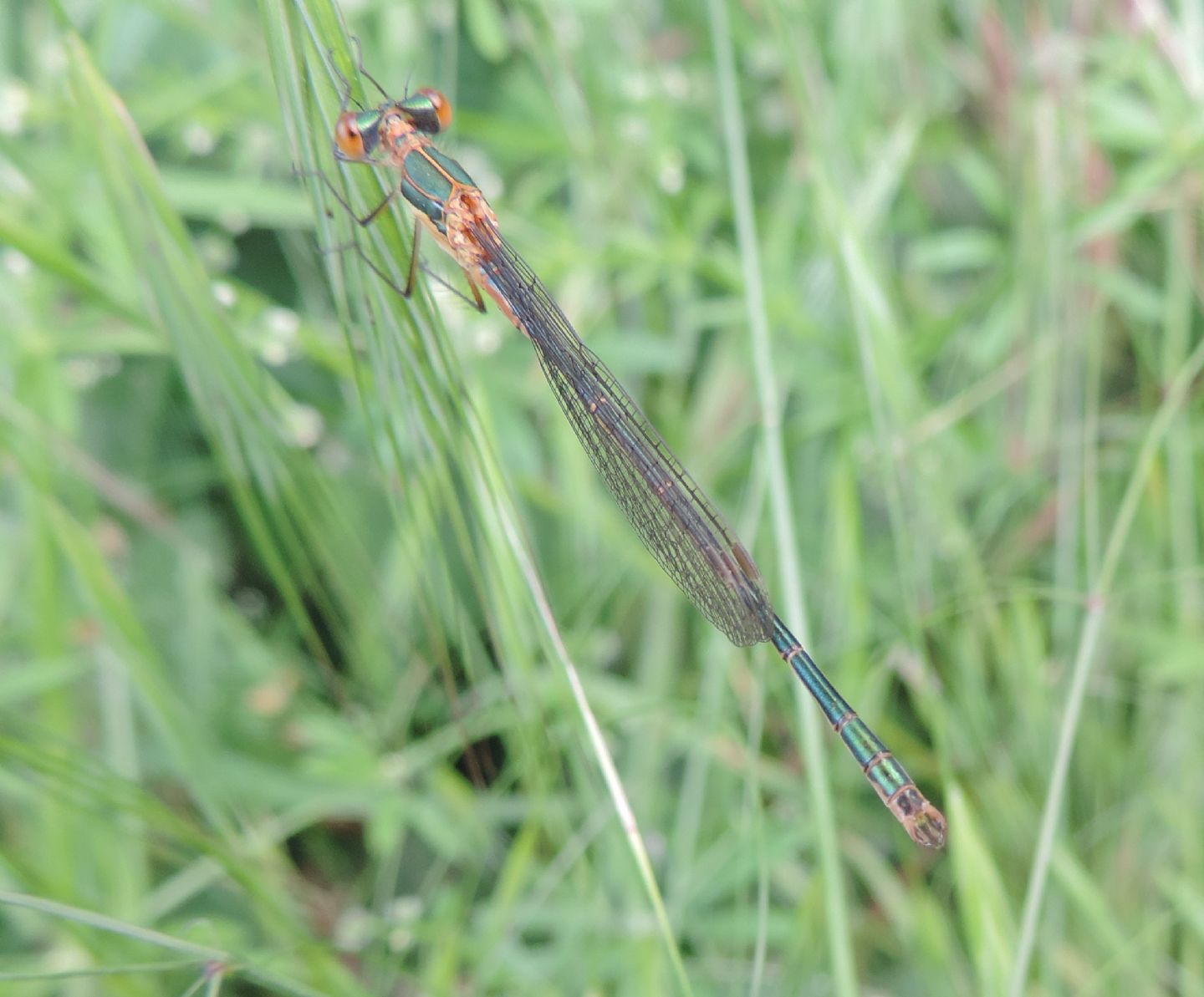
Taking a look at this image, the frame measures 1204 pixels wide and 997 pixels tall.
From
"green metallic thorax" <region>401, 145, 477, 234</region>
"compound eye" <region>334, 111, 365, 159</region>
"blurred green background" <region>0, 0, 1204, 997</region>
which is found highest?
"compound eye" <region>334, 111, 365, 159</region>

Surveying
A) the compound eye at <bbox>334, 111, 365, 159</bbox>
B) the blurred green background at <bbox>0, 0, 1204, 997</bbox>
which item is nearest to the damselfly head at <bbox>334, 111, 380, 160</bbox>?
the compound eye at <bbox>334, 111, 365, 159</bbox>

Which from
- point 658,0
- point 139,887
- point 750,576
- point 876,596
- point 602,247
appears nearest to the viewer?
point 750,576

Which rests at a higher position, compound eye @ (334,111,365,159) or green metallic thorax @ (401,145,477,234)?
compound eye @ (334,111,365,159)

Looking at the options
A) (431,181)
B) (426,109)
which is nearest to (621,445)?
(431,181)

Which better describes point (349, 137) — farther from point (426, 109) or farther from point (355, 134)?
point (426, 109)

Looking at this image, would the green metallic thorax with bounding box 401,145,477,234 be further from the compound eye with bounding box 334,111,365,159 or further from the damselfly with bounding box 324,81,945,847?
the compound eye with bounding box 334,111,365,159

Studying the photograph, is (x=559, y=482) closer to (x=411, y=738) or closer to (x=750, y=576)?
(x=411, y=738)

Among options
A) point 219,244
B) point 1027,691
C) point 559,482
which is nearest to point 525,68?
point 219,244

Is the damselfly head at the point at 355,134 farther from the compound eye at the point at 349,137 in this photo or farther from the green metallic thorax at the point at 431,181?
the green metallic thorax at the point at 431,181
